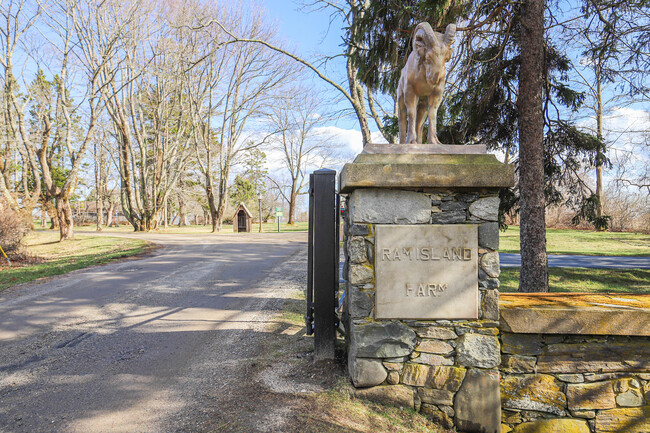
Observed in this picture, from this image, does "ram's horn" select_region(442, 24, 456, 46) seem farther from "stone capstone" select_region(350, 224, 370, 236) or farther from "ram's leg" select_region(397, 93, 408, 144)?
"stone capstone" select_region(350, 224, 370, 236)

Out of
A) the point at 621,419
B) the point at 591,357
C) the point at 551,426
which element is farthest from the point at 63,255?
the point at 621,419

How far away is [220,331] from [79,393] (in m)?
1.91

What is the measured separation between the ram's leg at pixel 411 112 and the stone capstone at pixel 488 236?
1.01m

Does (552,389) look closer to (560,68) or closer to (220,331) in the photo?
(220,331)

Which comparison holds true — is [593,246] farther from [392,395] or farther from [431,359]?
[392,395]

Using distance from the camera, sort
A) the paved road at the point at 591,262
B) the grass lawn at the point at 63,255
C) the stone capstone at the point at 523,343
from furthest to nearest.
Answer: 1. the paved road at the point at 591,262
2. the grass lawn at the point at 63,255
3. the stone capstone at the point at 523,343

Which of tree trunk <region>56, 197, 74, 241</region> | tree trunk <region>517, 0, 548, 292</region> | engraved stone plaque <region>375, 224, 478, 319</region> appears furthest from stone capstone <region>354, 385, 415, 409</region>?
tree trunk <region>56, 197, 74, 241</region>

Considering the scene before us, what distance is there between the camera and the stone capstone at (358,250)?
11.0 ft

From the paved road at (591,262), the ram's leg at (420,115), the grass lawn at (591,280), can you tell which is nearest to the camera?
the ram's leg at (420,115)

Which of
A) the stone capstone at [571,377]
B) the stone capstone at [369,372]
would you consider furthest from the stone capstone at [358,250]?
the stone capstone at [571,377]

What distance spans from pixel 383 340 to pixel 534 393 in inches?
58.4

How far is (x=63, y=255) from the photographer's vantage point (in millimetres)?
14570

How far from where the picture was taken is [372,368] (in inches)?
131

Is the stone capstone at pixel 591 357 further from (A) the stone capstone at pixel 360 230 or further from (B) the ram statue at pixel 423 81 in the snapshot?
(B) the ram statue at pixel 423 81
